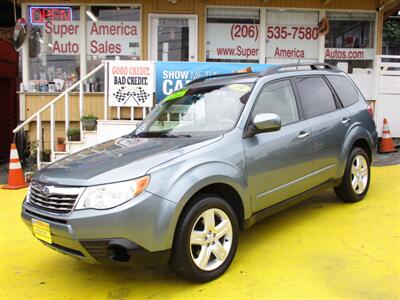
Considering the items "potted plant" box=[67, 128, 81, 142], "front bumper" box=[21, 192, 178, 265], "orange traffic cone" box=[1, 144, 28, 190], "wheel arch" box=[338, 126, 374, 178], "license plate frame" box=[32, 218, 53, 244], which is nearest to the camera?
"front bumper" box=[21, 192, 178, 265]

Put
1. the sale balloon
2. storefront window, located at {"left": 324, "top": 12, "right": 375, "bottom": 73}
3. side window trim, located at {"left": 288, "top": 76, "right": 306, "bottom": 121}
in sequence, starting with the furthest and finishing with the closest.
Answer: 1. storefront window, located at {"left": 324, "top": 12, "right": 375, "bottom": 73}
2. the sale balloon
3. side window trim, located at {"left": 288, "top": 76, "right": 306, "bottom": 121}

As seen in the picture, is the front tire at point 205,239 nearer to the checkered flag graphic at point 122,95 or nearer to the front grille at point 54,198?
the front grille at point 54,198

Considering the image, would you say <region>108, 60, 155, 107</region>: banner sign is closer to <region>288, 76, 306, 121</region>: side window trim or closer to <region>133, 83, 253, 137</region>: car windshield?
<region>133, 83, 253, 137</region>: car windshield

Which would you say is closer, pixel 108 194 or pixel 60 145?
pixel 108 194

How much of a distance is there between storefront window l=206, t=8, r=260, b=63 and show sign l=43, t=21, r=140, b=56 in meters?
1.68

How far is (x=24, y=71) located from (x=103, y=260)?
24.6ft

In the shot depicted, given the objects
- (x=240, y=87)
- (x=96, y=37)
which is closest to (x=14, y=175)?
(x=96, y=37)

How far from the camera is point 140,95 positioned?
312 inches

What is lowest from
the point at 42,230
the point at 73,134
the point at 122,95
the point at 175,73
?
the point at 42,230

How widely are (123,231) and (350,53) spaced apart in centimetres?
834

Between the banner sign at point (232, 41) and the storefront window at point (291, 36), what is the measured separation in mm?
319

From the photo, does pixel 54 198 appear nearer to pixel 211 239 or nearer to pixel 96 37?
pixel 211 239

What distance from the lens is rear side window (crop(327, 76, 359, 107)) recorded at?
5.28 metres

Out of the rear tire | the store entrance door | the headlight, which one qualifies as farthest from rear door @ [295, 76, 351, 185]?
the store entrance door
